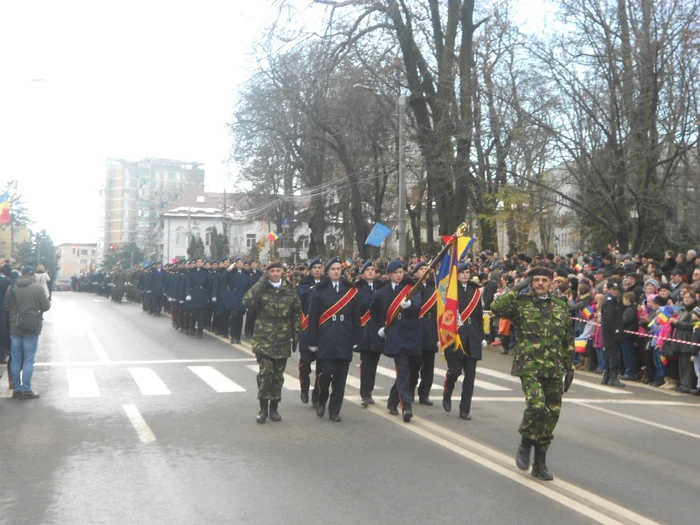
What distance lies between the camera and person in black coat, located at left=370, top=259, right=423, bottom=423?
10.2 meters

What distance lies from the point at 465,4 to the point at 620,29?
6.90m

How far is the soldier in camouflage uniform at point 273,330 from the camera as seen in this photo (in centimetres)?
992

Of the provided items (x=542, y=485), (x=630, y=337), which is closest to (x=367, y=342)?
(x=542, y=485)

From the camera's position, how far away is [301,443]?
8711mm

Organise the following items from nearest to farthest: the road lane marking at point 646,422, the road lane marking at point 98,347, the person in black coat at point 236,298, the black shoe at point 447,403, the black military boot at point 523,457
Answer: the black military boot at point 523,457 < the road lane marking at point 646,422 < the black shoe at point 447,403 < the road lane marking at point 98,347 < the person in black coat at point 236,298

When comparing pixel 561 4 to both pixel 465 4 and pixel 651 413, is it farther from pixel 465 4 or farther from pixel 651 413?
pixel 651 413

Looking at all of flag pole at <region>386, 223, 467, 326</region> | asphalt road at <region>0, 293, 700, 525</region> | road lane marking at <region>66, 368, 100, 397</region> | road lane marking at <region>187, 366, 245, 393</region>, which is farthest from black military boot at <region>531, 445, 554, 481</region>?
road lane marking at <region>66, 368, 100, 397</region>

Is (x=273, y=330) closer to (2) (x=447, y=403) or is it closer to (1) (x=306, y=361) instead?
(1) (x=306, y=361)

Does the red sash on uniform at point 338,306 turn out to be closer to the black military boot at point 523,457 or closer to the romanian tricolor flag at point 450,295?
the romanian tricolor flag at point 450,295

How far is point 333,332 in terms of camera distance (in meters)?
10.2

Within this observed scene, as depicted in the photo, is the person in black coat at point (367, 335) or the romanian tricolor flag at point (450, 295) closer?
the romanian tricolor flag at point (450, 295)

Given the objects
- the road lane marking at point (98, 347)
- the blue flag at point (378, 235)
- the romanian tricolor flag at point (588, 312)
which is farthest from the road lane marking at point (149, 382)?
the blue flag at point (378, 235)

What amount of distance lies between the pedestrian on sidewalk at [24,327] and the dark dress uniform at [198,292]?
394 inches

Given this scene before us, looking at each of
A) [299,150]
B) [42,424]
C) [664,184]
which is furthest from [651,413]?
[299,150]
